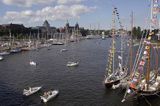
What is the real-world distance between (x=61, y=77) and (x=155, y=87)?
134 ft

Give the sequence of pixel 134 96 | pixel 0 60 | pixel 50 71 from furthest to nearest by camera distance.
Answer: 1. pixel 0 60
2. pixel 50 71
3. pixel 134 96

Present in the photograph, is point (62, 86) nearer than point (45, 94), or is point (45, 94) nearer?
point (45, 94)

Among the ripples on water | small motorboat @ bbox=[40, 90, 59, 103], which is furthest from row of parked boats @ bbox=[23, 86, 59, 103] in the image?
the ripples on water

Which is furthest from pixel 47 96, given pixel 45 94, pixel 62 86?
pixel 62 86

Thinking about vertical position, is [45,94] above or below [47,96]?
above

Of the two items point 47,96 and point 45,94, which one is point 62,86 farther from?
point 47,96

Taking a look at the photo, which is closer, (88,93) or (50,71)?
(88,93)

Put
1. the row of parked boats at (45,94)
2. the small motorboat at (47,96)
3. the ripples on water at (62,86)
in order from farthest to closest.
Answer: the row of parked boats at (45,94)
the ripples on water at (62,86)
the small motorboat at (47,96)

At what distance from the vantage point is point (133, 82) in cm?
6638

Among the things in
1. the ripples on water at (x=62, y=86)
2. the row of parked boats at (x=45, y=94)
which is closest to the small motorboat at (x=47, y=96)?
the row of parked boats at (x=45, y=94)

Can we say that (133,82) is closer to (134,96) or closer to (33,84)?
(134,96)

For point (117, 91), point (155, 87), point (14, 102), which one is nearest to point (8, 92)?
point (14, 102)

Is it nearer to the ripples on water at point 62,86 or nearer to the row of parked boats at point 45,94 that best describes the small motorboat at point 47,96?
the row of parked boats at point 45,94

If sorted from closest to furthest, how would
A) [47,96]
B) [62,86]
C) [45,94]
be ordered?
[47,96], [45,94], [62,86]
